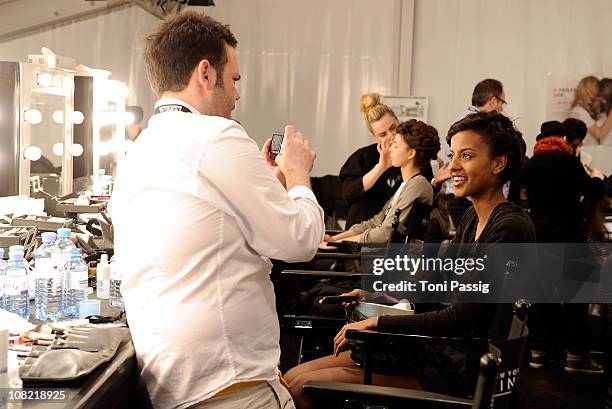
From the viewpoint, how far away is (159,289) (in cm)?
146

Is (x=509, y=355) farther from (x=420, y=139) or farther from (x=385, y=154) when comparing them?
(x=385, y=154)

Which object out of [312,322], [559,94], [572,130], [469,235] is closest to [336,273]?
[312,322]

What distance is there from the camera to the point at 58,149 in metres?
3.69

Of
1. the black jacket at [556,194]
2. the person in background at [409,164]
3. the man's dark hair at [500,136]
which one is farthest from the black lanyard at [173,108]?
the black jacket at [556,194]

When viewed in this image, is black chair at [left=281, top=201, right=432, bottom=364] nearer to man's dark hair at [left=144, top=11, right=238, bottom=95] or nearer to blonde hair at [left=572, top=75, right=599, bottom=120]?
man's dark hair at [left=144, top=11, right=238, bottom=95]

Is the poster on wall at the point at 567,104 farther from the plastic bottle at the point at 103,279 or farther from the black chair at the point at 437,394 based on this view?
the black chair at the point at 437,394

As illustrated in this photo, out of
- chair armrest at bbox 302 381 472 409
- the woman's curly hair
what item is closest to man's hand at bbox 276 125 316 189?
chair armrest at bbox 302 381 472 409

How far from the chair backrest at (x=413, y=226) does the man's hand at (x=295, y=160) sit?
1800mm

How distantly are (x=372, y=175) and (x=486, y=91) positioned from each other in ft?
3.32

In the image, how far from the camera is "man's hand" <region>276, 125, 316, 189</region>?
1.59 metres

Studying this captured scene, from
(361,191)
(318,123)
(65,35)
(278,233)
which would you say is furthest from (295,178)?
(65,35)

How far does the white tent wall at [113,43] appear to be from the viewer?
22.1 feet

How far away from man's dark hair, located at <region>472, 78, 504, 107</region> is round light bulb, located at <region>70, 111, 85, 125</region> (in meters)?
2.31

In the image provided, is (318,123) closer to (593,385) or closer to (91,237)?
(593,385)
